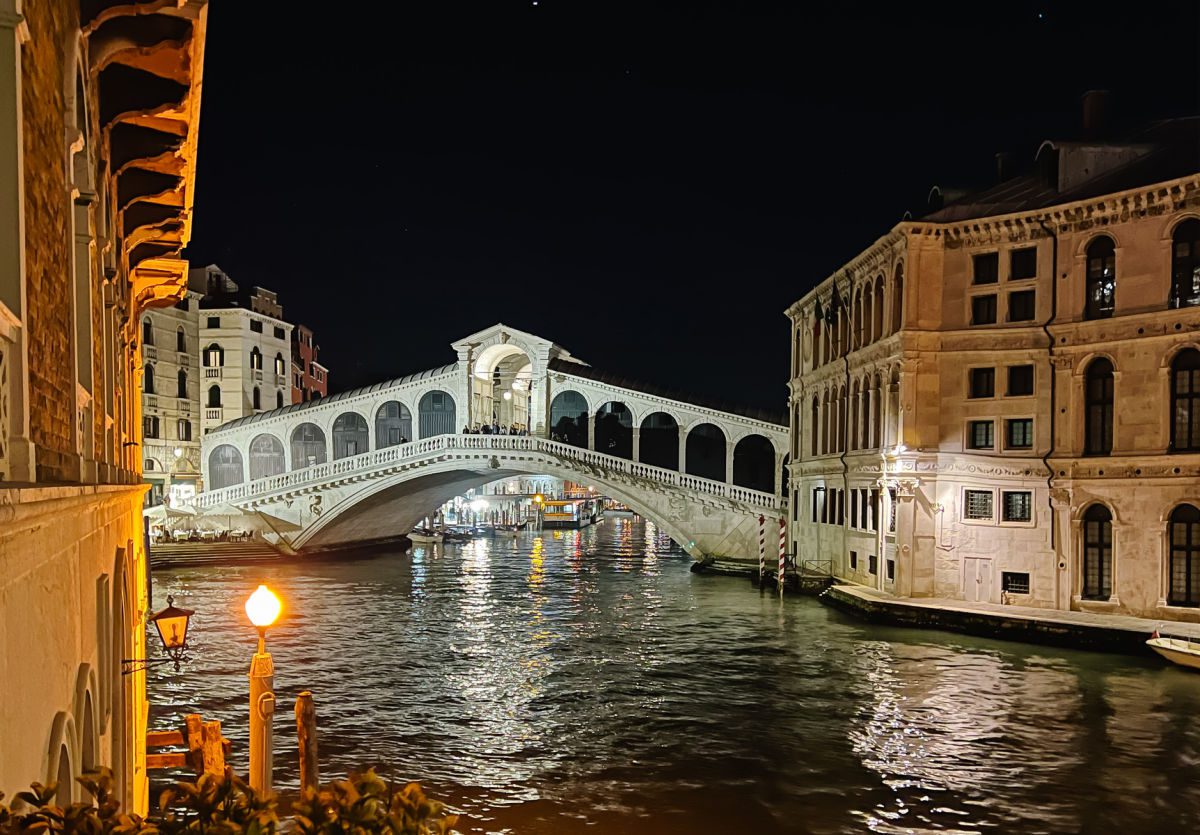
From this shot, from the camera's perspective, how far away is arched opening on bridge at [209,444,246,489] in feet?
140

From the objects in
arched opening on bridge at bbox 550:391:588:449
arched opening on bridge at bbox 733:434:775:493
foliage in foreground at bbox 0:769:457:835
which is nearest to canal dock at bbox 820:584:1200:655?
arched opening on bridge at bbox 733:434:775:493

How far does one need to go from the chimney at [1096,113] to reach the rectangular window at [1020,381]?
21.4ft

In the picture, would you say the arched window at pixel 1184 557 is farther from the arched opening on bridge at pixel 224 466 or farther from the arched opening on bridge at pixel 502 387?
the arched opening on bridge at pixel 224 466

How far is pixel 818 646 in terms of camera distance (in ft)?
64.6

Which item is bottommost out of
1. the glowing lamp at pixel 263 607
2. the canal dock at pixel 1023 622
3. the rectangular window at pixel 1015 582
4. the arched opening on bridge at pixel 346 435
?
the canal dock at pixel 1023 622

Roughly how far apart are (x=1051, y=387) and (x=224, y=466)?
33333 mm

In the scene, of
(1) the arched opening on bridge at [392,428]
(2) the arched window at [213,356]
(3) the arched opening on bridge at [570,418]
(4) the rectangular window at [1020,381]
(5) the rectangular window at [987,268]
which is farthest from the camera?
(1) the arched opening on bridge at [392,428]

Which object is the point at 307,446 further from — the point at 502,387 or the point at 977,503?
the point at 977,503

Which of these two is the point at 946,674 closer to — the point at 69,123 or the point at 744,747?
the point at 744,747

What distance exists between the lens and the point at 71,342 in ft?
14.9

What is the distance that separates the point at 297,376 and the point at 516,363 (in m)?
18.6

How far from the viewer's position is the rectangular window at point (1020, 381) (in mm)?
21172

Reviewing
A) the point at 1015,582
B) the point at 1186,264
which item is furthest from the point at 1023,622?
the point at 1186,264

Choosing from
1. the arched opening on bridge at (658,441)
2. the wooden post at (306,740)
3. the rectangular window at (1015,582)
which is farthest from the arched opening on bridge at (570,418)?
the wooden post at (306,740)
